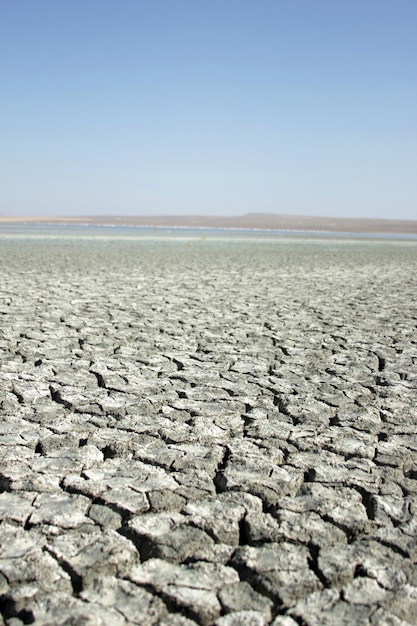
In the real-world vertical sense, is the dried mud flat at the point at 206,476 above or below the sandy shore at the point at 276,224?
below

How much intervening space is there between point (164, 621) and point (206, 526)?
0.49 metres

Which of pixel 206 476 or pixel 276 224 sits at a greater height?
pixel 276 224

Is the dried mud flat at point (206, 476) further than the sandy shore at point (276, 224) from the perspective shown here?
No

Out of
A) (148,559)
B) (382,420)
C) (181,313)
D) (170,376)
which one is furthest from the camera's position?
(181,313)

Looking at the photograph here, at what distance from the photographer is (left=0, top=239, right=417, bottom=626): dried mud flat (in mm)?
1710

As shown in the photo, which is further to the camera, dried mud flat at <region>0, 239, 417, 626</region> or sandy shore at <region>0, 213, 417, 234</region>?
sandy shore at <region>0, 213, 417, 234</region>

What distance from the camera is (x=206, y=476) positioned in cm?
246

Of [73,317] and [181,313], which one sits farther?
[181,313]

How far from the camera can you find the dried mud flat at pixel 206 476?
5.61 feet

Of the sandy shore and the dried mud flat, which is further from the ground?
the sandy shore

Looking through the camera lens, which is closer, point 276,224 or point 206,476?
point 206,476

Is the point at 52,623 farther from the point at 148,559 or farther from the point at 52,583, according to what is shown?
the point at 148,559

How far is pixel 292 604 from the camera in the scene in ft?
5.52

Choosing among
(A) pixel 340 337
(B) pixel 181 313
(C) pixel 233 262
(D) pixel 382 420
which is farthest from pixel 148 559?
(C) pixel 233 262
